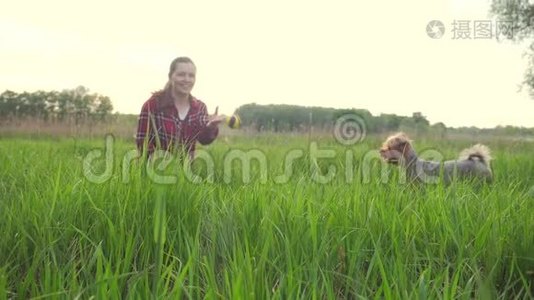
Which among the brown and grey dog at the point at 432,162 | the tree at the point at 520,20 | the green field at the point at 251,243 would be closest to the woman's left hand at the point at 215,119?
the brown and grey dog at the point at 432,162

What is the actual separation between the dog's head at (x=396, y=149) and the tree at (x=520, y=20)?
48.6ft

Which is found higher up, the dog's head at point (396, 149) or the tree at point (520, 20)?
the tree at point (520, 20)


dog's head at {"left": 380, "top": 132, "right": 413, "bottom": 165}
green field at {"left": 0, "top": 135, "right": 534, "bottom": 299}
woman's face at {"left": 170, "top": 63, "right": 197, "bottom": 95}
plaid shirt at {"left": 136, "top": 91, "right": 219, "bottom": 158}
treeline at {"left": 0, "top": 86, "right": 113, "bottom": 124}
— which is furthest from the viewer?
treeline at {"left": 0, "top": 86, "right": 113, "bottom": 124}

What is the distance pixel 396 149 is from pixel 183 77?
2.08 metres

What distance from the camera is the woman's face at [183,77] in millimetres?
4344

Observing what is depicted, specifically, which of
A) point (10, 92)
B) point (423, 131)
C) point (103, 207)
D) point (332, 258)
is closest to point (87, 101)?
point (10, 92)

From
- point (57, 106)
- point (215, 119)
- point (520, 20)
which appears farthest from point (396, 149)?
point (520, 20)

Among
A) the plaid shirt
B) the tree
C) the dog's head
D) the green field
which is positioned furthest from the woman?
the tree

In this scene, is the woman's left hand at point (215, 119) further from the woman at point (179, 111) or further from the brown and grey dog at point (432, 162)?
the brown and grey dog at point (432, 162)

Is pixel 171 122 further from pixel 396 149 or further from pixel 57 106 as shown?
pixel 57 106

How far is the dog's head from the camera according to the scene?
392 centimetres

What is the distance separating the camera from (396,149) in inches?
156

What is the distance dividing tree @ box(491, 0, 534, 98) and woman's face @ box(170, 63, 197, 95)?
15.4m

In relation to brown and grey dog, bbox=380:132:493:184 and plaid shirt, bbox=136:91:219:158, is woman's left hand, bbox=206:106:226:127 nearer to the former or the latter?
plaid shirt, bbox=136:91:219:158
